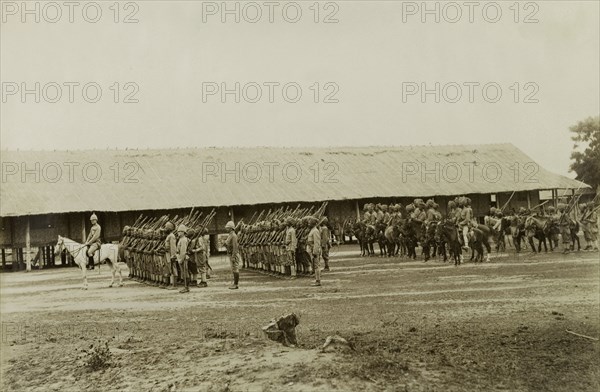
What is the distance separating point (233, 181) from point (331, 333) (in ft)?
71.9

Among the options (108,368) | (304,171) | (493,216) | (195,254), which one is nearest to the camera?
(108,368)

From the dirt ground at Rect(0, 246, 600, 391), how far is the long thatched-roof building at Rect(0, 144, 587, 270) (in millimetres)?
11408

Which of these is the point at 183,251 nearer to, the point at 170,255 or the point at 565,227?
the point at 170,255

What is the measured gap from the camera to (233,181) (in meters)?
30.4

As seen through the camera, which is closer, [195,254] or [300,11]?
[300,11]

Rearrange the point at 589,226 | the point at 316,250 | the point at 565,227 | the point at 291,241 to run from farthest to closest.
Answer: the point at 565,227
the point at 589,226
the point at 291,241
the point at 316,250

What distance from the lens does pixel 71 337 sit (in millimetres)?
9922

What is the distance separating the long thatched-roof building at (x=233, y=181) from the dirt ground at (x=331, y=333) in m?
11.4

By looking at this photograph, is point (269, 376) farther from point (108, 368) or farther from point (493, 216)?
point (493, 216)

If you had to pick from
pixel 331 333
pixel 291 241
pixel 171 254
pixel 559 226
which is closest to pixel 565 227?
pixel 559 226

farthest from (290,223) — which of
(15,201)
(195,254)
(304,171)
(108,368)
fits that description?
(304,171)

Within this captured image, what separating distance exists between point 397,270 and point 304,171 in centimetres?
1582

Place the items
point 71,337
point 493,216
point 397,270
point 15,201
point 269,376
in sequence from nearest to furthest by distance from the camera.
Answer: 1. point 269,376
2. point 71,337
3. point 397,270
4. point 493,216
5. point 15,201

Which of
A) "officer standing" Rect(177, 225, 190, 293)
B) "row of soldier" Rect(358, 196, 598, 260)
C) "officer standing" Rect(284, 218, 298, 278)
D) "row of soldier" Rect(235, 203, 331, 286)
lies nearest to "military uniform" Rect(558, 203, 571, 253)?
"row of soldier" Rect(358, 196, 598, 260)
